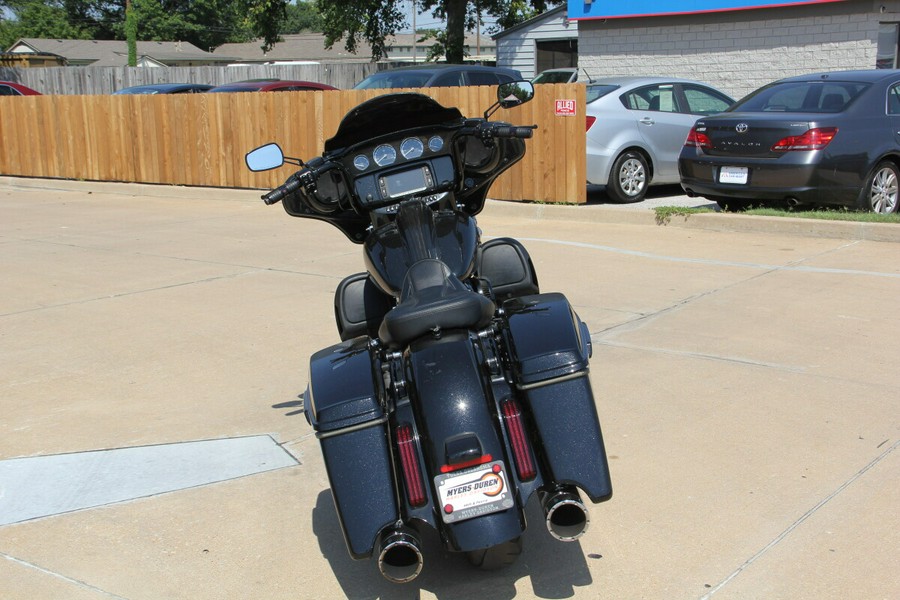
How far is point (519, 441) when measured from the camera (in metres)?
3.10

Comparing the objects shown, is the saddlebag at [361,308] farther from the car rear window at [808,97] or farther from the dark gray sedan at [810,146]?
the car rear window at [808,97]

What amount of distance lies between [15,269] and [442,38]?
2546 cm

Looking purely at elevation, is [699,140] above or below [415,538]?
above

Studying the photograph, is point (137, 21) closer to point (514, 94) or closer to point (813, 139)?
point (813, 139)

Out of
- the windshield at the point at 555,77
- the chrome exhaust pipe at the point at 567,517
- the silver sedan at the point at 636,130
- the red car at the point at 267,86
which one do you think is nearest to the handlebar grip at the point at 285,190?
the chrome exhaust pipe at the point at 567,517

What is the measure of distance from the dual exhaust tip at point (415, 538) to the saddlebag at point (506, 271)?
4.24 ft

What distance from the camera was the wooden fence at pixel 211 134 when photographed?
40.1 feet

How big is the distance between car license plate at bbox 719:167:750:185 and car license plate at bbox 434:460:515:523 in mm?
7971

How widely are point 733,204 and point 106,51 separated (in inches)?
2604

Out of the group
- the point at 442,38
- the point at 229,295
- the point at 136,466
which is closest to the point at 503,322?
the point at 136,466

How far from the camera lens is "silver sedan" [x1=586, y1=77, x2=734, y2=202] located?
12.2 metres

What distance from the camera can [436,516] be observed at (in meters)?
3.02

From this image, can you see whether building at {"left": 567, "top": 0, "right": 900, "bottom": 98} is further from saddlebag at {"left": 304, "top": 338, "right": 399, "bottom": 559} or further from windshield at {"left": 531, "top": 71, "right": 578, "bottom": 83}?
saddlebag at {"left": 304, "top": 338, "right": 399, "bottom": 559}

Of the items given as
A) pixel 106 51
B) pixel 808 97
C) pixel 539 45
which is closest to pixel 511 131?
pixel 808 97
